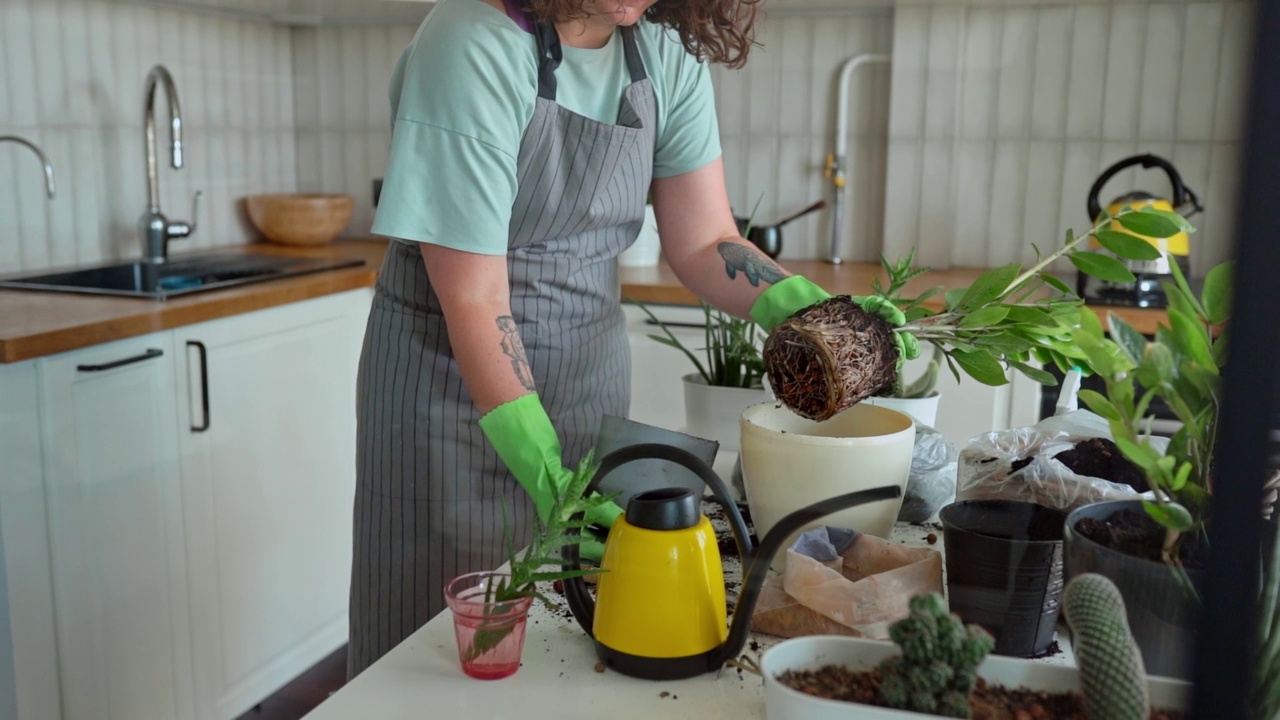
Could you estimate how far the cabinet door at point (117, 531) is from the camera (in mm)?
1672

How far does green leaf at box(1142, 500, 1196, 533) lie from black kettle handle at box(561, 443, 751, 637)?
25cm

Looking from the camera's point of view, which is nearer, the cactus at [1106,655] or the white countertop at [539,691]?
the cactus at [1106,655]

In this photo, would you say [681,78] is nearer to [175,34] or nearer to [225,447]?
[225,447]

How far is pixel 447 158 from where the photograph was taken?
3.55 ft

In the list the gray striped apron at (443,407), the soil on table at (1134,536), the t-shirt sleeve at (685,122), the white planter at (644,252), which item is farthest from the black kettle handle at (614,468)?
the white planter at (644,252)

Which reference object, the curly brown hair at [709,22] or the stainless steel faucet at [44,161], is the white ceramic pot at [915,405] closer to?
the curly brown hair at [709,22]

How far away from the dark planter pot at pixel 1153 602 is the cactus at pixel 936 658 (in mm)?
72

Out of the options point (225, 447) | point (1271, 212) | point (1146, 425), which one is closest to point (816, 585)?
point (1146, 425)

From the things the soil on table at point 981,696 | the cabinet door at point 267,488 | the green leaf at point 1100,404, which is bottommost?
the cabinet door at point 267,488

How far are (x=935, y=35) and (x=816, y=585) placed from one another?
1916 mm

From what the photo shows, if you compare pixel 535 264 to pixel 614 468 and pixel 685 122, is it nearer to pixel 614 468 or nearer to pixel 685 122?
pixel 685 122

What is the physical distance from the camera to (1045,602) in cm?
77

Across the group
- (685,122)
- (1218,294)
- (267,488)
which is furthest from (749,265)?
(267,488)

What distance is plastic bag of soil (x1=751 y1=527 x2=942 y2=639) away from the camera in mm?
753
